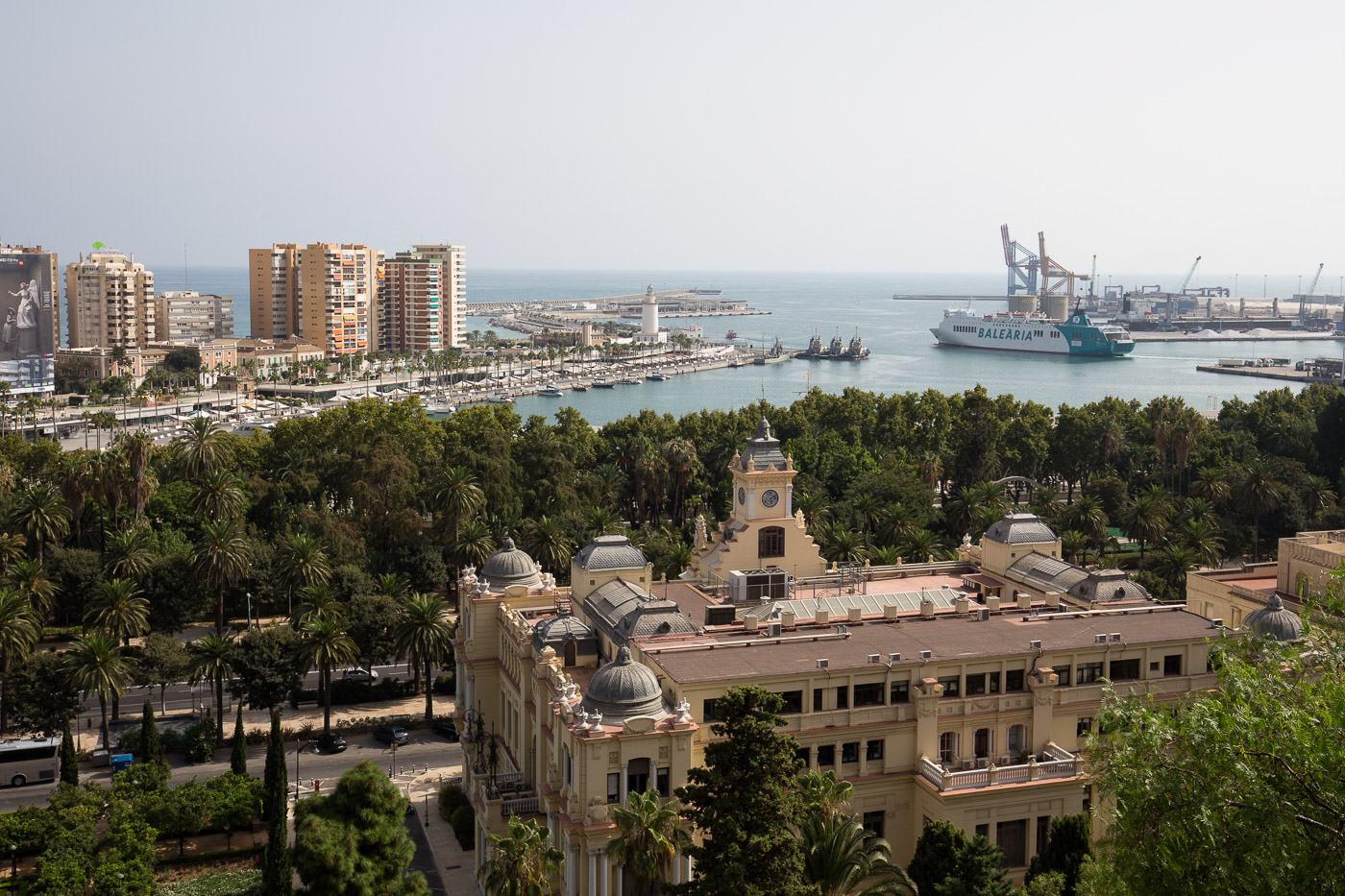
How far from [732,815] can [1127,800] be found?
10510mm

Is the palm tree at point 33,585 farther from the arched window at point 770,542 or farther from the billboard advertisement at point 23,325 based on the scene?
the billboard advertisement at point 23,325

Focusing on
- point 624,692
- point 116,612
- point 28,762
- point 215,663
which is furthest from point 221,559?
point 624,692

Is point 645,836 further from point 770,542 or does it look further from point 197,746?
point 197,746

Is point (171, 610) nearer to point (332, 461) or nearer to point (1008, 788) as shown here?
point (332, 461)

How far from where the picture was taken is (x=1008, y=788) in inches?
1505

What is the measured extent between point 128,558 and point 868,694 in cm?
4537

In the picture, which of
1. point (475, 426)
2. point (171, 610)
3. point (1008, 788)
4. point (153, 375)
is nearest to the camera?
A: point (1008, 788)

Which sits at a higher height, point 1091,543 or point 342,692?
point 1091,543

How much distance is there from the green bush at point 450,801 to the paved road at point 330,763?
3.23 feet

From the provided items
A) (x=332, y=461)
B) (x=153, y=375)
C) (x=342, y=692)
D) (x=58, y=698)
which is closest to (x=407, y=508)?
(x=332, y=461)

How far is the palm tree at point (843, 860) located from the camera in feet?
107

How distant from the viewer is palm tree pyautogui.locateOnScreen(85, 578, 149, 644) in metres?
58.9

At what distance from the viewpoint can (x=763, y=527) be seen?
51531mm

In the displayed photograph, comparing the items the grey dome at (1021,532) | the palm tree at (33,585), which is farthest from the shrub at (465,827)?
the palm tree at (33,585)
